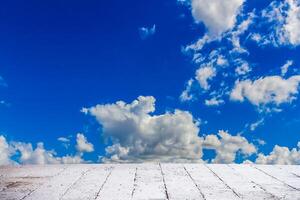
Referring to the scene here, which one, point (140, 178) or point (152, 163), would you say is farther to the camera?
point (152, 163)

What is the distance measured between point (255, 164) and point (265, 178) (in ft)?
7.57

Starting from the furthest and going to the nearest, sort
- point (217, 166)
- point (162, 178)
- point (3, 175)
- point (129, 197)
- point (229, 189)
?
point (217, 166) → point (3, 175) → point (162, 178) → point (229, 189) → point (129, 197)

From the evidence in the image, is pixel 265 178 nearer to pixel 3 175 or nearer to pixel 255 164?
pixel 255 164

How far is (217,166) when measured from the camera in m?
11.1

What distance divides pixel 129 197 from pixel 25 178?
10.5 ft

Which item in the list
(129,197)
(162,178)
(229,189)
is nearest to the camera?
(129,197)

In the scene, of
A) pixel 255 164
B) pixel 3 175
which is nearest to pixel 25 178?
pixel 3 175

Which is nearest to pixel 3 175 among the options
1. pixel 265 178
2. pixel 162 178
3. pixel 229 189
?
pixel 162 178

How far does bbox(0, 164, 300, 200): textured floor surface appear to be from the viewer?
7.54 metres

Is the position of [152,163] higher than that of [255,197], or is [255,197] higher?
[152,163]

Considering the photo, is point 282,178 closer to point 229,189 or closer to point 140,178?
point 229,189

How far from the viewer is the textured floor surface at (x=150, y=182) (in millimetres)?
7543

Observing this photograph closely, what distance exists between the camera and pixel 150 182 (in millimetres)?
8594

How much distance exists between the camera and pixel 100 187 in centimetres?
814
